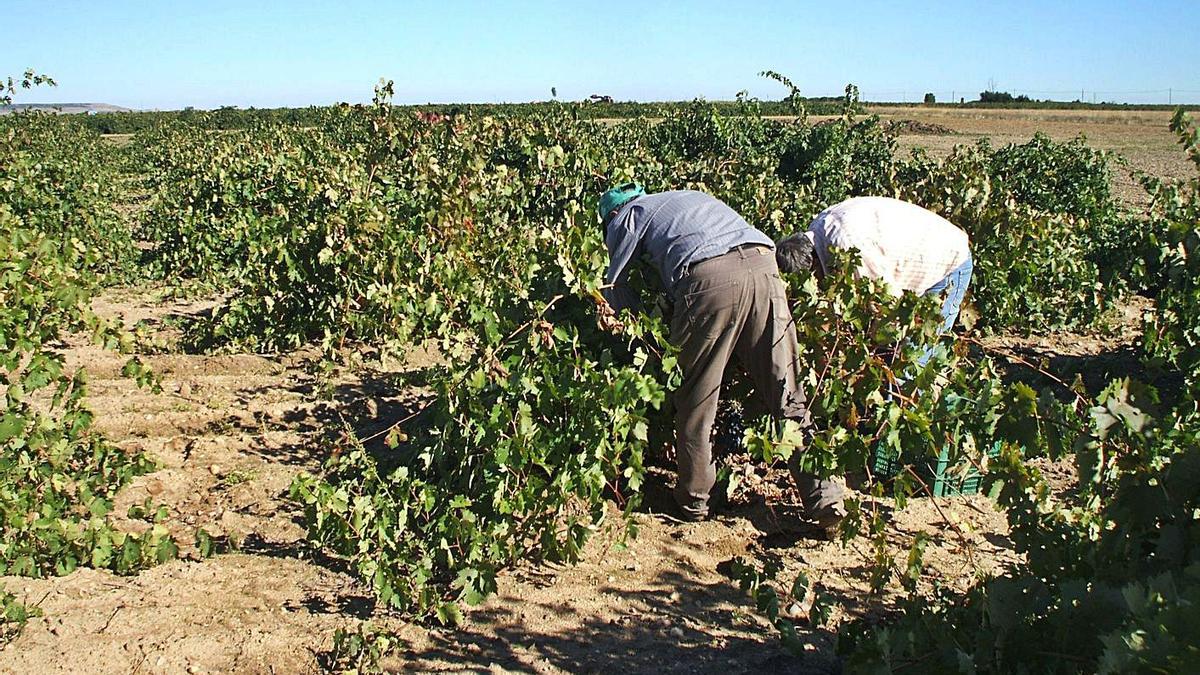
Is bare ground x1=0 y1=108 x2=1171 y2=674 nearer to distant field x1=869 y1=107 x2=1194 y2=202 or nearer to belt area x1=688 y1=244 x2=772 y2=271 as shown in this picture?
belt area x1=688 y1=244 x2=772 y2=271

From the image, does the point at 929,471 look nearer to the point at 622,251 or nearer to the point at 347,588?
the point at 622,251

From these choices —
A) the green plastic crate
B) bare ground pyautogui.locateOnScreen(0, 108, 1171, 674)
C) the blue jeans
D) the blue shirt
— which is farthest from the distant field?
the blue shirt

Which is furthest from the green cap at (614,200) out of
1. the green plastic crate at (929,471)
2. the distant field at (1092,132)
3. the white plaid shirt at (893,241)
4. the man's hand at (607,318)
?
the distant field at (1092,132)

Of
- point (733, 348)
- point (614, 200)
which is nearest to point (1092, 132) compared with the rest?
point (614, 200)

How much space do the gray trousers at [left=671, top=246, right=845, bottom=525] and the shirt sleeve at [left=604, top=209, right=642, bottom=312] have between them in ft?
0.95

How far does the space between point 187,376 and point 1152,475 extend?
581 centimetres

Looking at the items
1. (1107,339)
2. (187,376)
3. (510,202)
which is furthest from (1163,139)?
(187,376)

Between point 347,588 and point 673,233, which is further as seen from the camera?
point 673,233

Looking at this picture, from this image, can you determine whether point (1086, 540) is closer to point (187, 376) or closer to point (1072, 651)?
point (1072, 651)

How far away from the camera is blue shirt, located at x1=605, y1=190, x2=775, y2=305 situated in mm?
3738

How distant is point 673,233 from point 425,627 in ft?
5.89

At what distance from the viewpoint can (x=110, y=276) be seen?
907 centimetres

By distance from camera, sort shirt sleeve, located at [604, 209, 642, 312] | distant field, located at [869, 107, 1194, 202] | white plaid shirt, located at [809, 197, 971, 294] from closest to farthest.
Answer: shirt sleeve, located at [604, 209, 642, 312], white plaid shirt, located at [809, 197, 971, 294], distant field, located at [869, 107, 1194, 202]

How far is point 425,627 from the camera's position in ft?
11.2
